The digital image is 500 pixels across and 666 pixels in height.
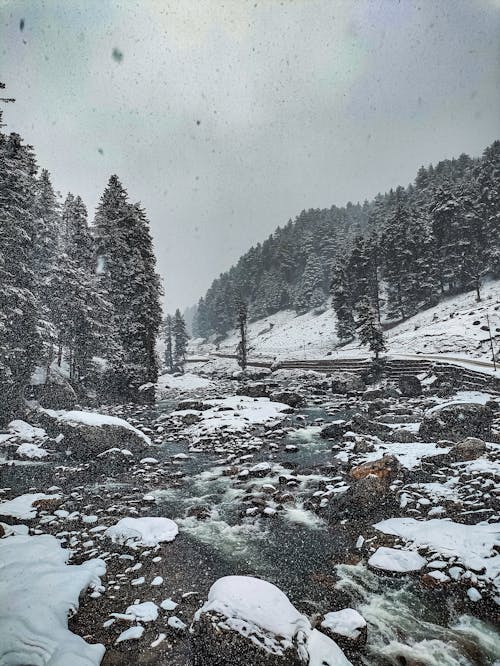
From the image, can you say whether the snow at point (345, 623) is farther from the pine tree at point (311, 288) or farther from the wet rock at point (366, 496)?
the pine tree at point (311, 288)

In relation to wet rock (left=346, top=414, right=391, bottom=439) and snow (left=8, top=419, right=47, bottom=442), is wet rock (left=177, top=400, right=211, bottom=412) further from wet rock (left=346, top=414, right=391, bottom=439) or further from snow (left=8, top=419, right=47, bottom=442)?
wet rock (left=346, top=414, right=391, bottom=439)

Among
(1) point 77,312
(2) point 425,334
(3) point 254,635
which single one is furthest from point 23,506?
(2) point 425,334

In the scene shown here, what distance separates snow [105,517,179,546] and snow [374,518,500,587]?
533cm

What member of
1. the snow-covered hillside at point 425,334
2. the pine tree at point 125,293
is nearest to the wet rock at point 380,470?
the pine tree at point 125,293

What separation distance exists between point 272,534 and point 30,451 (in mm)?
11478

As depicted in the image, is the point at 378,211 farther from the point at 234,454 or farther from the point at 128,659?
the point at 128,659

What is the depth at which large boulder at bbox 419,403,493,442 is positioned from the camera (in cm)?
1469

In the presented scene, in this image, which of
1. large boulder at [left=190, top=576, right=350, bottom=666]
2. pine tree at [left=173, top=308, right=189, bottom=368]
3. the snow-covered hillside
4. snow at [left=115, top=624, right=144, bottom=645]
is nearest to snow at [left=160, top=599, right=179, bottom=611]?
snow at [left=115, top=624, right=144, bottom=645]

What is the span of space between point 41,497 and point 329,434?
1261 centimetres

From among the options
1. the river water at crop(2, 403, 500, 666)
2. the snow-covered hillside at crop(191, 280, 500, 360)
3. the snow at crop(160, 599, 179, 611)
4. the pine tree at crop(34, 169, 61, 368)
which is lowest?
the river water at crop(2, 403, 500, 666)

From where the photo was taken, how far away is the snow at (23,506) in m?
9.47

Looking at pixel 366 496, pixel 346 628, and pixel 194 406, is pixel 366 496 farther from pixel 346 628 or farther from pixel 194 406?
pixel 194 406

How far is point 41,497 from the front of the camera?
1051cm

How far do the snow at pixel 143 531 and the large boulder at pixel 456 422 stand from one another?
11367 mm
